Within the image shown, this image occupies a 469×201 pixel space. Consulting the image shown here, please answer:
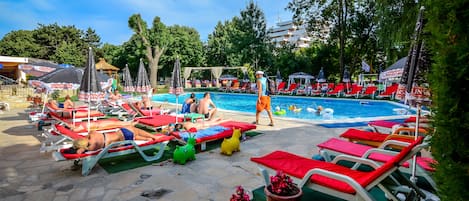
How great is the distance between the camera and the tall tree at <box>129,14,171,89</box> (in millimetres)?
25234

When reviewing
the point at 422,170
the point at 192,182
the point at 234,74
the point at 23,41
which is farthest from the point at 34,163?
the point at 23,41

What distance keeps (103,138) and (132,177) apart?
990 mm

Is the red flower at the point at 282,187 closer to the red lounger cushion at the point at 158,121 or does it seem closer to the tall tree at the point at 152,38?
the red lounger cushion at the point at 158,121

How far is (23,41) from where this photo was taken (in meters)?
35.7

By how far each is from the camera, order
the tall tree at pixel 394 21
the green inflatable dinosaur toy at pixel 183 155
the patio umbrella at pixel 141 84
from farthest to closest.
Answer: the tall tree at pixel 394 21
the patio umbrella at pixel 141 84
the green inflatable dinosaur toy at pixel 183 155

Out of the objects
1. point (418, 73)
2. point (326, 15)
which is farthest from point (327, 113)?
point (326, 15)

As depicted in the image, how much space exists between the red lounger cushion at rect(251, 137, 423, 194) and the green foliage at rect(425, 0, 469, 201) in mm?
938

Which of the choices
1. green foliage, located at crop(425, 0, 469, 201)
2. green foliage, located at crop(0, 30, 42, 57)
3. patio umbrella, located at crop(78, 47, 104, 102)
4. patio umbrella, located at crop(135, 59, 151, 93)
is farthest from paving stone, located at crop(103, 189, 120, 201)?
green foliage, located at crop(0, 30, 42, 57)

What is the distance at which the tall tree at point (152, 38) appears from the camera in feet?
82.8

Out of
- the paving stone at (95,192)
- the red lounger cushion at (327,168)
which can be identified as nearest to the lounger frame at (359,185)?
the red lounger cushion at (327,168)

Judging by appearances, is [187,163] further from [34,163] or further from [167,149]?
[34,163]

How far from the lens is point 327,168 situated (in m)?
2.77

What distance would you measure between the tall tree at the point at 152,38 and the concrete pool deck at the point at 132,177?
21.6 metres

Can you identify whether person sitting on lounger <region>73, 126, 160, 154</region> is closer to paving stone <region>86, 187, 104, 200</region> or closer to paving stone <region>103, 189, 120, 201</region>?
paving stone <region>86, 187, 104, 200</region>
